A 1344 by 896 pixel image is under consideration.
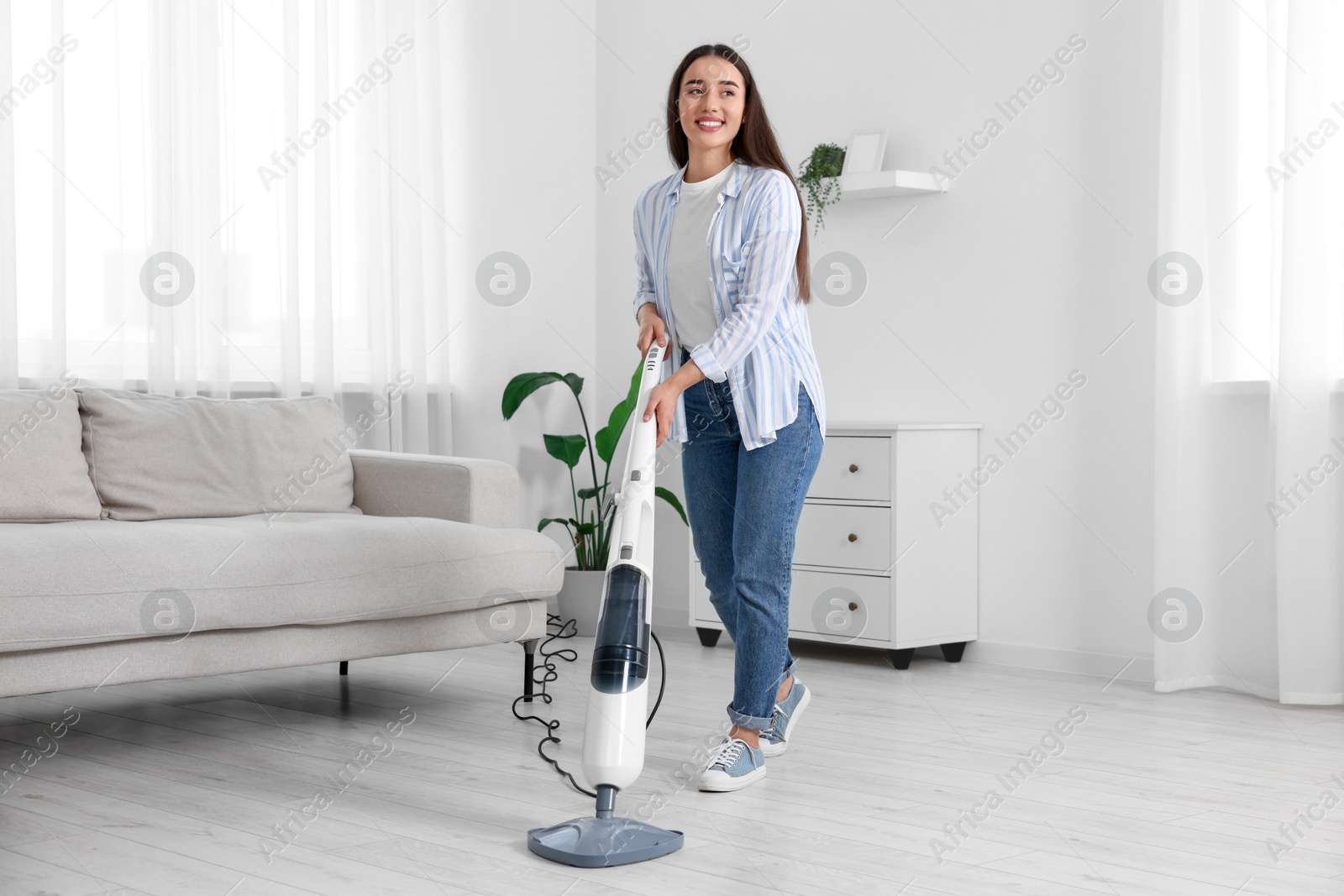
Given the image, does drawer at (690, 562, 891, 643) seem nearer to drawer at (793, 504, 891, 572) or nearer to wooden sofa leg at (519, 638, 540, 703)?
drawer at (793, 504, 891, 572)

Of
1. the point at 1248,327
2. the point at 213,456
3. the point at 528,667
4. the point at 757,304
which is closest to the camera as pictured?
the point at 757,304

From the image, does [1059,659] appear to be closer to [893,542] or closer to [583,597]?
[893,542]

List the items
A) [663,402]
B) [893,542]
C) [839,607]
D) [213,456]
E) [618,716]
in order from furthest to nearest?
1. [839,607]
2. [893,542]
3. [213,456]
4. [663,402]
5. [618,716]

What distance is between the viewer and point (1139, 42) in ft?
12.0

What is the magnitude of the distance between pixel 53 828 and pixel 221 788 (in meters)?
0.32

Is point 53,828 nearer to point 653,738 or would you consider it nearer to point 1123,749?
point 653,738

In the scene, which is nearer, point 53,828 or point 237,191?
point 53,828

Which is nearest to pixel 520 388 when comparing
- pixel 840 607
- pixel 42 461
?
pixel 840 607

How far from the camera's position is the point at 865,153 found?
4133 mm

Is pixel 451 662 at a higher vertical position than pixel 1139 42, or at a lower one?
lower

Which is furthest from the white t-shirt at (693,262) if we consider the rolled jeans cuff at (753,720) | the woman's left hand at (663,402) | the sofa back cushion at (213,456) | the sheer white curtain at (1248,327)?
the sheer white curtain at (1248,327)

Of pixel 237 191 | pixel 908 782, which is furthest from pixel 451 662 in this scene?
pixel 908 782

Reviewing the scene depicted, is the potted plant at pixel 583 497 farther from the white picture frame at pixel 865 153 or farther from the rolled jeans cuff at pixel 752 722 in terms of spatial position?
the rolled jeans cuff at pixel 752 722

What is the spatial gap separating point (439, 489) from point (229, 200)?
48.1 inches
